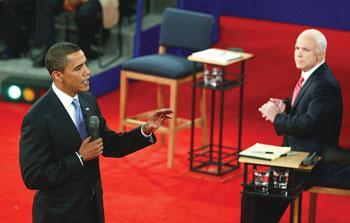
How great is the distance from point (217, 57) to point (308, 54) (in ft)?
4.25

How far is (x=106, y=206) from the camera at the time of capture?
6188 mm

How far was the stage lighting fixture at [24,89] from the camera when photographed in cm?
841

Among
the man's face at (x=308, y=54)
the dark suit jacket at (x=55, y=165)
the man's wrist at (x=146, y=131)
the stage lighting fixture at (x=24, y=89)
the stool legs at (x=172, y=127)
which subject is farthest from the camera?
the stage lighting fixture at (x=24, y=89)

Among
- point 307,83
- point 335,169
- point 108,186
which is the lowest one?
point 108,186

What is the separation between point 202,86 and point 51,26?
8.71 feet

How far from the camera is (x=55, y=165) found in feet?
13.1

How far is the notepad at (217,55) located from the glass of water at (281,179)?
1.78 meters

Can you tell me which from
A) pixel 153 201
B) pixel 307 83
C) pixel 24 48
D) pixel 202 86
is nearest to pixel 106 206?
pixel 153 201

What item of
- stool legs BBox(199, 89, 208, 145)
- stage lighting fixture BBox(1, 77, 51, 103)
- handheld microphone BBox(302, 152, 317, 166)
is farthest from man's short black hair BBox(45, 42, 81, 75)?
stage lighting fixture BBox(1, 77, 51, 103)

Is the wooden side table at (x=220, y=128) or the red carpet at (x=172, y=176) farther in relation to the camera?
the wooden side table at (x=220, y=128)

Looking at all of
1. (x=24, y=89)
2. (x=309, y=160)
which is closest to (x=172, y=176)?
(x=309, y=160)

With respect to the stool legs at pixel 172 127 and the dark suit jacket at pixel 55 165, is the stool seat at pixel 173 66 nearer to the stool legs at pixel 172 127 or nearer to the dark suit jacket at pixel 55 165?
the stool legs at pixel 172 127

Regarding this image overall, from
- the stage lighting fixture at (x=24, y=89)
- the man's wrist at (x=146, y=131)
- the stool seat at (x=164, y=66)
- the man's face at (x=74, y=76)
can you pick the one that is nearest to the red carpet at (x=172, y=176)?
the stage lighting fixture at (x=24, y=89)

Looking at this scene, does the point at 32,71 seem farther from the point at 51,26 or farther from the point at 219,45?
the point at 219,45
